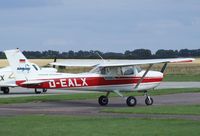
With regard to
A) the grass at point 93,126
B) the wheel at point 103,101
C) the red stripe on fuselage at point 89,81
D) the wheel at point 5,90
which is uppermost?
the red stripe on fuselage at point 89,81

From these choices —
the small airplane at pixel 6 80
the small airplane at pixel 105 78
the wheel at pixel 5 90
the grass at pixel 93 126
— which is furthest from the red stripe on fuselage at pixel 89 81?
the wheel at pixel 5 90

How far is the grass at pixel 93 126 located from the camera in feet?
52.2

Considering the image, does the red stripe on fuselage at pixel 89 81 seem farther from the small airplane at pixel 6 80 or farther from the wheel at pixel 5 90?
the wheel at pixel 5 90

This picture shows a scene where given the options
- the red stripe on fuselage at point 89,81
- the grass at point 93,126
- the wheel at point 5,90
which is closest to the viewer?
the grass at point 93,126

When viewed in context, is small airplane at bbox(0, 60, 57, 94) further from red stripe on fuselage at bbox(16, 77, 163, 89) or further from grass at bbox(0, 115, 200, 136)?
grass at bbox(0, 115, 200, 136)

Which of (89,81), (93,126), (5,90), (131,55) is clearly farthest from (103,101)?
(131,55)

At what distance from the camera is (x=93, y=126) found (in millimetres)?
17547

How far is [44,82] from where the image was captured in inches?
1065

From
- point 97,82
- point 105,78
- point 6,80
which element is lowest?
point 97,82

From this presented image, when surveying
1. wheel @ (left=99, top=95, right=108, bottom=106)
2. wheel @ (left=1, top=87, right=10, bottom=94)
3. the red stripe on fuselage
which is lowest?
wheel @ (left=99, top=95, right=108, bottom=106)

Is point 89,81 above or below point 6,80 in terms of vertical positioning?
below

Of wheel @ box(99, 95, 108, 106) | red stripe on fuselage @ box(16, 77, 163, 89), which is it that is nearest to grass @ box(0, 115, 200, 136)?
red stripe on fuselage @ box(16, 77, 163, 89)

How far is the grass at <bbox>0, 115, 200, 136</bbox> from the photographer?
15906 mm

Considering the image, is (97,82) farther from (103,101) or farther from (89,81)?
(103,101)
